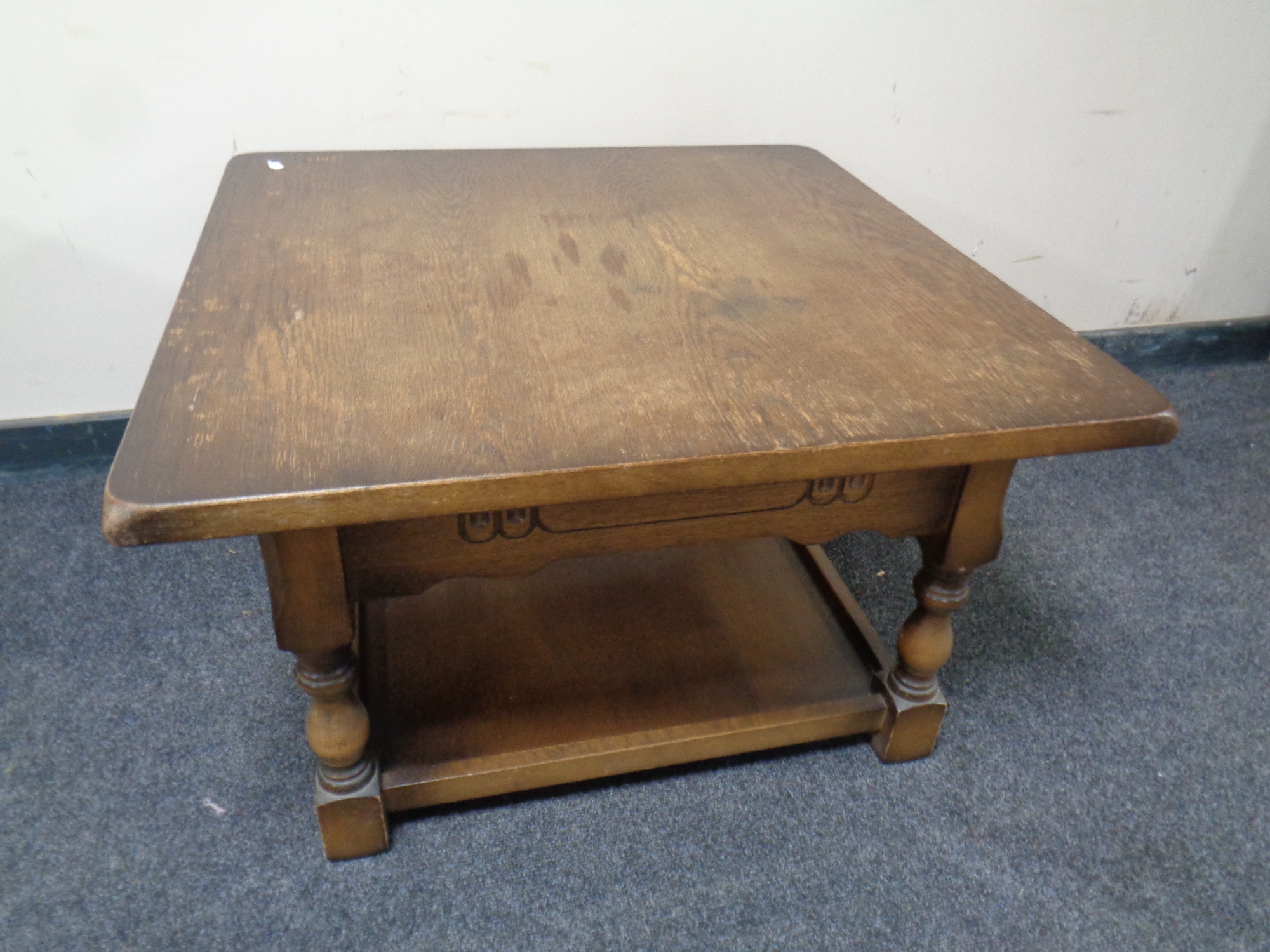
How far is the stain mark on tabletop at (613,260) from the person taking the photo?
87 cm

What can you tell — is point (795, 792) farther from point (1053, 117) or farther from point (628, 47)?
point (1053, 117)

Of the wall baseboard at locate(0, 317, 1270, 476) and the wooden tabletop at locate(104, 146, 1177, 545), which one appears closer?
the wooden tabletop at locate(104, 146, 1177, 545)

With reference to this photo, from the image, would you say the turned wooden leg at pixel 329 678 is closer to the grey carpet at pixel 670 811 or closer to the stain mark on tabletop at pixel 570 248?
the grey carpet at pixel 670 811

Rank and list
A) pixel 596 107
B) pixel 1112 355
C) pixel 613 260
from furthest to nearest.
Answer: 1. pixel 1112 355
2. pixel 596 107
3. pixel 613 260

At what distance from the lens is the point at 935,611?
90 centimetres

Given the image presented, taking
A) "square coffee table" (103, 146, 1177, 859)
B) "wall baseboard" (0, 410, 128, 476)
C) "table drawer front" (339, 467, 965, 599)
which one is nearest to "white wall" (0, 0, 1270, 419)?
"wall baseboard" (0, 410, 128, 476)

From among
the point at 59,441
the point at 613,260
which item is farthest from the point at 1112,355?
the point at 59,441

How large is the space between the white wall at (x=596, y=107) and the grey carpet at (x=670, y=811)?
40 centimetres

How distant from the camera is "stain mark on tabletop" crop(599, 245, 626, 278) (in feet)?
2.85

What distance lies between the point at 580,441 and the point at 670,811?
483 mm

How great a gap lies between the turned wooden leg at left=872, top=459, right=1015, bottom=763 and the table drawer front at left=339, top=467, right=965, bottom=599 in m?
0.03

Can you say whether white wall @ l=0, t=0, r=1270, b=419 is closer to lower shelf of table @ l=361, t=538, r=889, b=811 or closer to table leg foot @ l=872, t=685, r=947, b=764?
lower shelf of table @ l=361, t=538, r=889, b=811

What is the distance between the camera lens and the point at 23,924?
81 centimetres

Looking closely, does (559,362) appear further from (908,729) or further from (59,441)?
(59,441)
